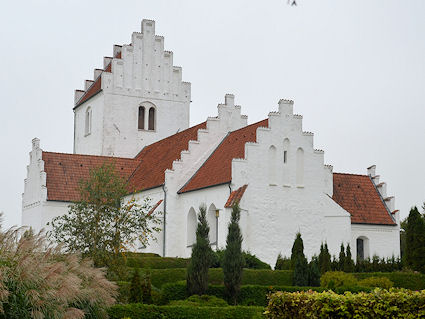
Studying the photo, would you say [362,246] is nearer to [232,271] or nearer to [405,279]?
[405,279]

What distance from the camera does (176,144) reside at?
157 feet

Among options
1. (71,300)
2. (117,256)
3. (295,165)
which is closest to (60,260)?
(71,300)

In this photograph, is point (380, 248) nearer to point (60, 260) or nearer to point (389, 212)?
point (389, 212)

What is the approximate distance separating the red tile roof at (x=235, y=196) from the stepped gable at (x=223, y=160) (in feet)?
2.33

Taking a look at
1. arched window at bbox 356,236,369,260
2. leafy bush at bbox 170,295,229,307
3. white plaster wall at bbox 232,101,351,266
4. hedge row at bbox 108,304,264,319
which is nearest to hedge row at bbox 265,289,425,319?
hedge row at bbox 108,304,264,319

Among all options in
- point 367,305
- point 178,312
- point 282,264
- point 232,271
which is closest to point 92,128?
point 282,264

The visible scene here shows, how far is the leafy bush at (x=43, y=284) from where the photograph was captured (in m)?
17.6

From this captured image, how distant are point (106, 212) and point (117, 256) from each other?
2.11 metres

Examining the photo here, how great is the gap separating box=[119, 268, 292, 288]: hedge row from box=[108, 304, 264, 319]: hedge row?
253 inches

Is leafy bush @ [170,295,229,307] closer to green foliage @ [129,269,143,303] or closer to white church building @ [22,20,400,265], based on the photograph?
green foliage @ [129,269,143,303]

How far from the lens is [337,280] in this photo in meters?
28.8

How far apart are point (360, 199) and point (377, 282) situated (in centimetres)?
1528

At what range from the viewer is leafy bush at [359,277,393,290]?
2873 centimetres

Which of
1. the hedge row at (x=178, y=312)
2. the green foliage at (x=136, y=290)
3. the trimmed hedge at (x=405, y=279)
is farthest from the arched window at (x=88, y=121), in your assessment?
the hedge row at (x=178, y=312)
